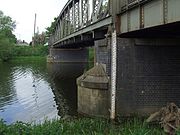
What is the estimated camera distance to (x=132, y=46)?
1916cm

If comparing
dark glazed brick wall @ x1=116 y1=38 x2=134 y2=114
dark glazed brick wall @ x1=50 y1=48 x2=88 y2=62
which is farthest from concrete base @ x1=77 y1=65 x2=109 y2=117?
dark glazed brick wall @ x1=50 y1=48 x2=88 y2=62

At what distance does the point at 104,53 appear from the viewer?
20.3 metres

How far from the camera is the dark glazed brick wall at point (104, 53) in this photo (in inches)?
772

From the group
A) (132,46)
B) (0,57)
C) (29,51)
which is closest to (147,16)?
(132,46)

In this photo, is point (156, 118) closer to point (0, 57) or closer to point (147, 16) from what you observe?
point (147, 16)

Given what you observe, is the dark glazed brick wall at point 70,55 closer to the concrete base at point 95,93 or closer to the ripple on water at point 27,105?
the ripple on water at point 27,105

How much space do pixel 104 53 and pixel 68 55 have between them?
63846 millimetres

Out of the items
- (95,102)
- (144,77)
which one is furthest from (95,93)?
(144,77)

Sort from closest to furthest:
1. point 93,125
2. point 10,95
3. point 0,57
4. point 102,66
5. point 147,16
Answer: point 93,125 → point 147,16 → point 102,66 → point 10,95 → point 0,57

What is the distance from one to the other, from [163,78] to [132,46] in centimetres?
232

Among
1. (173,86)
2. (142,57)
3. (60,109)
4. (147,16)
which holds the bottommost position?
(60,109)

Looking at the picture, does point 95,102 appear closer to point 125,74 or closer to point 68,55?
point 125,74

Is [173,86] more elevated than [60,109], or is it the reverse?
[173,86]

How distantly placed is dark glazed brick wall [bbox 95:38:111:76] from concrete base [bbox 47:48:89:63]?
59.4m
